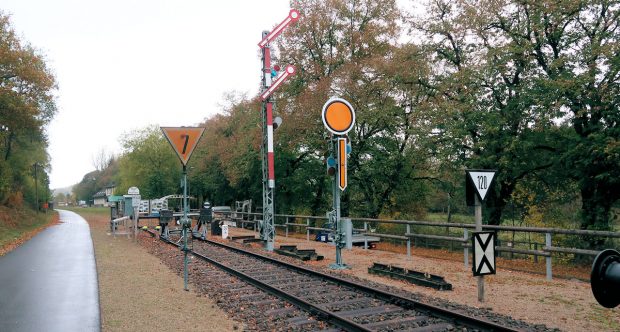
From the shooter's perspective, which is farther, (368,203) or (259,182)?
(259,182)

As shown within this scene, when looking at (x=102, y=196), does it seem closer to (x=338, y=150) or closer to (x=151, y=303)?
(x=338, y=150)

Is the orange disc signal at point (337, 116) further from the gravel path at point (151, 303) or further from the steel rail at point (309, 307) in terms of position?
the gravel path at point (151, 303)

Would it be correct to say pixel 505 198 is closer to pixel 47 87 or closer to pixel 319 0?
pixel 319 0

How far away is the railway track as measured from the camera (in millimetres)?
6508

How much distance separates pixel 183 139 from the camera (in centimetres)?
960

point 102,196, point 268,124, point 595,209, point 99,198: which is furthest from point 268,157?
point 99,198

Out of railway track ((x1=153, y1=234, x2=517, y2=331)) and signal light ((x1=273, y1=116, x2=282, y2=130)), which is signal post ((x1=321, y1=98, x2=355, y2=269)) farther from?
signal light ((x1=273, y1=116, x2=282, y2=130))

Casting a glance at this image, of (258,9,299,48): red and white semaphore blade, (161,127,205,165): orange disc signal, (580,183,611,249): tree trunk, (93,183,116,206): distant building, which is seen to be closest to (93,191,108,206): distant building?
(93,183,116,206): distant building

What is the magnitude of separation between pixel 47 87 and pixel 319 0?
1820 centimetres

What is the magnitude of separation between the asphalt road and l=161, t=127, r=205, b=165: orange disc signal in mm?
3082

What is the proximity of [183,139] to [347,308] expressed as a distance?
15.1 feet

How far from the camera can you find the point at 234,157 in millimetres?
35781

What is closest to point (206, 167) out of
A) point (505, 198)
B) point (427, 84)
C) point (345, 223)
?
point (427, 84)

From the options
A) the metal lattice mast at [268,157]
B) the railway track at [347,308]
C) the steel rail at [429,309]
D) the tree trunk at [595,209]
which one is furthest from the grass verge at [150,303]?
the tree trunk at [595,209]
